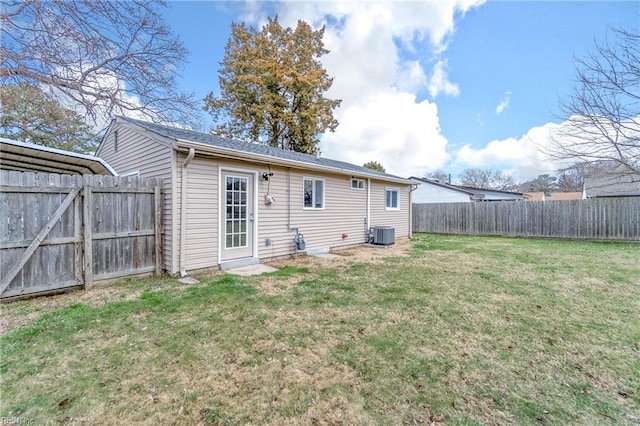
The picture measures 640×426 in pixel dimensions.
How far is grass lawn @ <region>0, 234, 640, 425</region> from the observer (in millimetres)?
1943

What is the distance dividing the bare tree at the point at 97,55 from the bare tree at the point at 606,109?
31.6 feet

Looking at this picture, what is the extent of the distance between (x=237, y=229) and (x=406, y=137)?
559 inches

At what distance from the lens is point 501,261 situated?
7.06m

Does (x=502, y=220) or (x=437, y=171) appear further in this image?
(x=437, y=171)

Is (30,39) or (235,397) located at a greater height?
(30,39)

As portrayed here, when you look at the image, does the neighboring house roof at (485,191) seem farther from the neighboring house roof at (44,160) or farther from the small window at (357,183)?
the neighboring house roof at (44,160)

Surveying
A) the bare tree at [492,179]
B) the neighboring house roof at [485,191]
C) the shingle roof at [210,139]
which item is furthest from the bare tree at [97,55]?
the bare tree at [492,179]

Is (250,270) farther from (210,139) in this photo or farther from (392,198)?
→ (392,198)

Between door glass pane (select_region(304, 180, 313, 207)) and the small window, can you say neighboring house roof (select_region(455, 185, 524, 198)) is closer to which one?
the small window

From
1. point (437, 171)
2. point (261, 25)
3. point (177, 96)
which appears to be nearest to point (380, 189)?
point (177, 96)

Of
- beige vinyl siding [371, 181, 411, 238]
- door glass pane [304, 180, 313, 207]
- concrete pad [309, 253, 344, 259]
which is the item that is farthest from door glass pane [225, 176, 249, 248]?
beige vinyl siding [371, 181, 411, 238]

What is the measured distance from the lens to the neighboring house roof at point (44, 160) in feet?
14.1

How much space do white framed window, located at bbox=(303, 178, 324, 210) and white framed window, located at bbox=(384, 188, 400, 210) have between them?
3.72 meters

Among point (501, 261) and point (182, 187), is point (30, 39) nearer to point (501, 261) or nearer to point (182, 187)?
point (182, 187)
